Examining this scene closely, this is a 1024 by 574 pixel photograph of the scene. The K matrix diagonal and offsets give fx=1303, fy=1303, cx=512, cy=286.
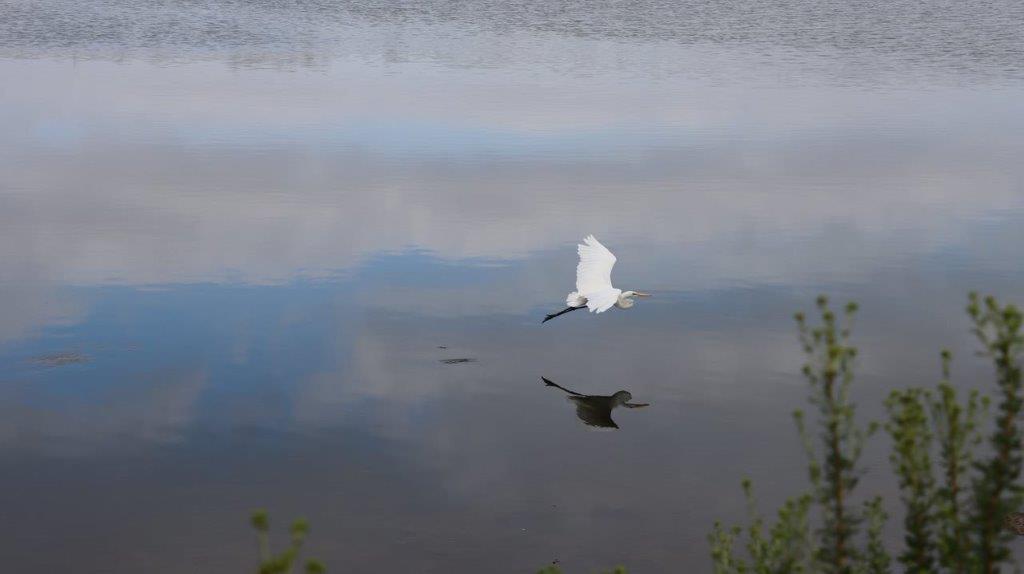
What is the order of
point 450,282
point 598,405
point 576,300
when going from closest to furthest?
1. point 598,405
2. point 576,300
3. point 450,282

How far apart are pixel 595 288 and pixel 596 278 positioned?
0.26 metres

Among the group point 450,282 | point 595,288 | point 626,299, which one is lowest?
point 450,282

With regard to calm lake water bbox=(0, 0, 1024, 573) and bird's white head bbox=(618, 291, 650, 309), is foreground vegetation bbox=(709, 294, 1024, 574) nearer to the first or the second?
calm lake water bbox=(0, 0, 1024, 573)

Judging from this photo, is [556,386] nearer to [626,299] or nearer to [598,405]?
[598,405]

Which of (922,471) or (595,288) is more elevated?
(922,471)

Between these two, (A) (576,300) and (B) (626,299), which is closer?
(A) (576,300)

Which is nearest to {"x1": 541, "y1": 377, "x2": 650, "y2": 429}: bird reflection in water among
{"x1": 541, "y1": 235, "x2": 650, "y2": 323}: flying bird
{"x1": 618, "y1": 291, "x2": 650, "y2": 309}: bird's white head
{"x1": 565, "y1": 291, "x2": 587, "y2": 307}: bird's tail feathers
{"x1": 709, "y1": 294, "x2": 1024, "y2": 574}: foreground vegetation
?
{"x1": 541, "y1": 235, "x2": 650, "y2": 323}: flying bird

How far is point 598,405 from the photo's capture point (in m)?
11.1

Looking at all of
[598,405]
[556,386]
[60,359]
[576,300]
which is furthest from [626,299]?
[60,359]

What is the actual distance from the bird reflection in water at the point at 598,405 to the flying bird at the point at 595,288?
1169mm

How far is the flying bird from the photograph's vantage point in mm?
12445

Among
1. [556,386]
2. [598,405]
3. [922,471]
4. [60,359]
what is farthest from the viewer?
[60,359]

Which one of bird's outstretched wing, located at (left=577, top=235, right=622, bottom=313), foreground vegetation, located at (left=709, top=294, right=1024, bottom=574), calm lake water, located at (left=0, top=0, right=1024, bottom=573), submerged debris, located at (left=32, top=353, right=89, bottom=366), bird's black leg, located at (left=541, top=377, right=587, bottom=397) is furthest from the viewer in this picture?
bird's outstretched wing, located at (left=577, top=235, right=622, bottom=313)

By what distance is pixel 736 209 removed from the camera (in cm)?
1750
